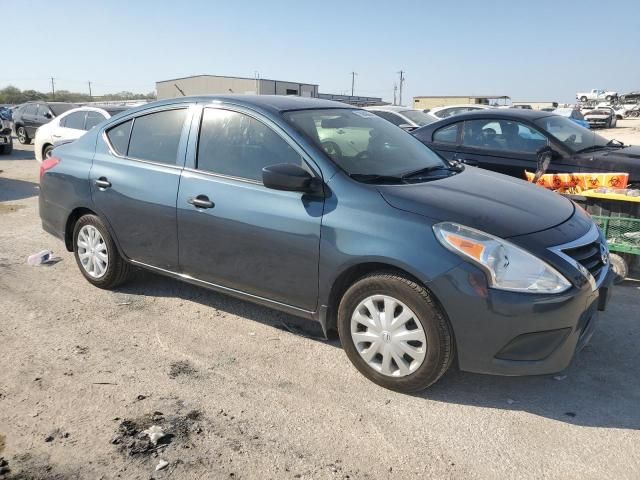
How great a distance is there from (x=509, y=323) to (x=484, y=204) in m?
0.78

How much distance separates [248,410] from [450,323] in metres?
1.24

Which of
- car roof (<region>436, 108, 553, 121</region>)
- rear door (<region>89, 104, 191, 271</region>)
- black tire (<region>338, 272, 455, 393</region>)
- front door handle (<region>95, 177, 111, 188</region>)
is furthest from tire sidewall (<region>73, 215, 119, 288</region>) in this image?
car roof (<region>436, 108, 553, 121</region>)

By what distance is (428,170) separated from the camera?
12.8 feet

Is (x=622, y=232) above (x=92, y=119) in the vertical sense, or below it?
below

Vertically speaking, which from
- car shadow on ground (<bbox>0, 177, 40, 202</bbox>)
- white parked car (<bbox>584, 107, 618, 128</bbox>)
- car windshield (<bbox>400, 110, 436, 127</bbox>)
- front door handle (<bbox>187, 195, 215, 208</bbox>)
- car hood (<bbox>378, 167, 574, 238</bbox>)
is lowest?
car shadow on ground (<bbox>0, 177, 40, 202</bbox>)

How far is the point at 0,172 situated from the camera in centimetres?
1266

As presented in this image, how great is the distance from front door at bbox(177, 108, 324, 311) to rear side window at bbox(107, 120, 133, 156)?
0.89 meters

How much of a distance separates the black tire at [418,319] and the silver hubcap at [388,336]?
0.03 metres

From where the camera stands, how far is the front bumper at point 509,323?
285 cm

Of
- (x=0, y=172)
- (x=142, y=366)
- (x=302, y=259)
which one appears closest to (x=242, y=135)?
(x=302, y=259)

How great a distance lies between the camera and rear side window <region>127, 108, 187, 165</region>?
4.20 meters

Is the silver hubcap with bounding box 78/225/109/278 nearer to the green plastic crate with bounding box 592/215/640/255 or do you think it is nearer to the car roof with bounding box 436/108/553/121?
the car roof with bounding box 436/108/553/121

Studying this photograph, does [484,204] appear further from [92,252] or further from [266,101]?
[92,252]

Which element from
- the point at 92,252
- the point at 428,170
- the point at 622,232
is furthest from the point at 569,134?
the point at 92,252
